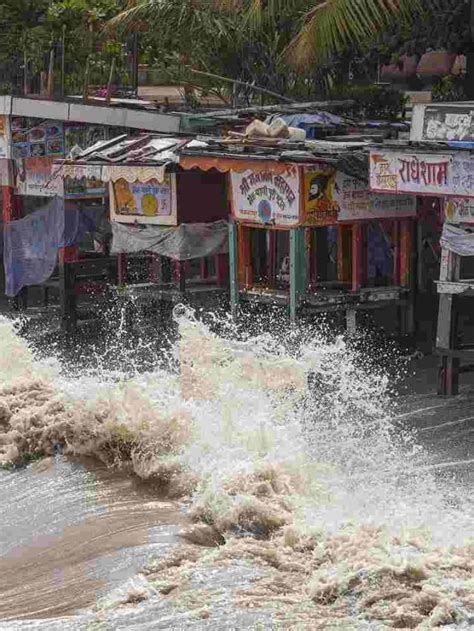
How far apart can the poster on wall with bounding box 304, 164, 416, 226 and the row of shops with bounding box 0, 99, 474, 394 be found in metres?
0.02

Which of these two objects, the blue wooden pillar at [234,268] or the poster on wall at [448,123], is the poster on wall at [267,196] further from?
the poster on wall at [448,123]

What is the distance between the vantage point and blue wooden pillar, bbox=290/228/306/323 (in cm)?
1845

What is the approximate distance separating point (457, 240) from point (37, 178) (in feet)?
27.4

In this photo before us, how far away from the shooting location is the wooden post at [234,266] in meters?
19.3

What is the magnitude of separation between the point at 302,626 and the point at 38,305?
617 inches

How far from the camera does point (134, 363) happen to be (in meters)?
19.4

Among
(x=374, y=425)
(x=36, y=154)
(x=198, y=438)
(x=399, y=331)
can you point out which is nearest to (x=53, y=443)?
(x=198, y=438)

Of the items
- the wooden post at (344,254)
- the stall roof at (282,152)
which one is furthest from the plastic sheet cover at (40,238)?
the wooden post at (344,254)

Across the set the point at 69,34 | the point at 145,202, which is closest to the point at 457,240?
the point at 145,202

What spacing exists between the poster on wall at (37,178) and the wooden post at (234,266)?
3.80 meters

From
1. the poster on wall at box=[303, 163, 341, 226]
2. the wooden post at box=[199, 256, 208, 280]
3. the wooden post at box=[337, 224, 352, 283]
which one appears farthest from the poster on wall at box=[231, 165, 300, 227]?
the wooden post at box=[199, 256, 208, 280]

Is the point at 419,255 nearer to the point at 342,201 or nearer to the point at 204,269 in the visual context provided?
the point at 342,201

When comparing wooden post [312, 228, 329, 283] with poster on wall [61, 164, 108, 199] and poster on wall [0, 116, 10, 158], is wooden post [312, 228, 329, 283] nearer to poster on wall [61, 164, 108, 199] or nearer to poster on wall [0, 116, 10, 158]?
poster on wall [61, 164, 108, 199]

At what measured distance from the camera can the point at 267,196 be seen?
1892cm
